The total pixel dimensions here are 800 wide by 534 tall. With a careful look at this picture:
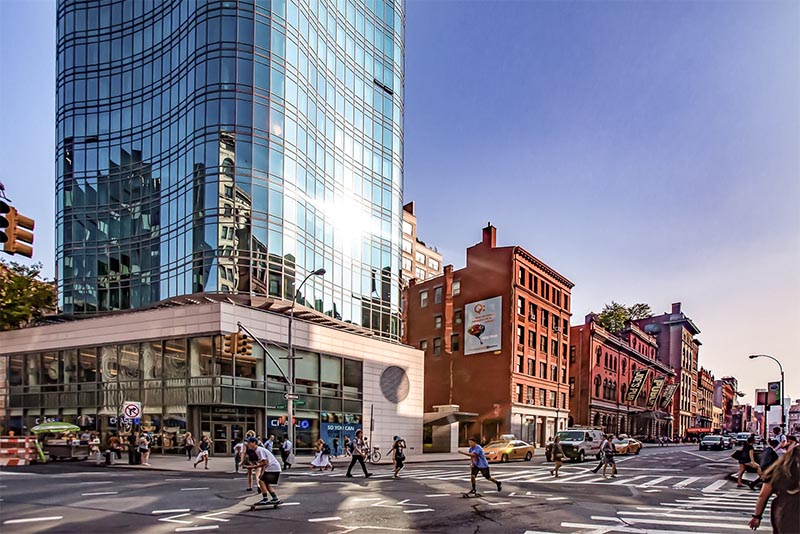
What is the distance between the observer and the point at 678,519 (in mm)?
14242

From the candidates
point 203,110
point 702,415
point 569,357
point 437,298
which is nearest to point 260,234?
point 203,110

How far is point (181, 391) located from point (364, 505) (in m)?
24.0

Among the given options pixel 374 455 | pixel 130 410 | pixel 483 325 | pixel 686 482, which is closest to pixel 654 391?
pixel 483 325

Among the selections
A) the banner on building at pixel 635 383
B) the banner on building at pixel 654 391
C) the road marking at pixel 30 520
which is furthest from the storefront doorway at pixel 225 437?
the banner on building at pixel 654 391

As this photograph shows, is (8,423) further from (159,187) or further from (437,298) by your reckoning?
(437,298)

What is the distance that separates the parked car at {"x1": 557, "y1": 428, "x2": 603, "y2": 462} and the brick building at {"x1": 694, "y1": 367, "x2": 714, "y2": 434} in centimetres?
10260

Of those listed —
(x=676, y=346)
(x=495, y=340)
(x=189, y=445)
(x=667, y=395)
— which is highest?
(x=495, y=340)

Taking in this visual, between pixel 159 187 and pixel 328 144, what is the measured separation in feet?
41.8

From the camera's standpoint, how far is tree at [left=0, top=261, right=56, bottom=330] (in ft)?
149

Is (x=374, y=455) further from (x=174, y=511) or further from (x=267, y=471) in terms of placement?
(x=174, y=511)

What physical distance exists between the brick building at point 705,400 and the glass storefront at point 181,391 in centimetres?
11293

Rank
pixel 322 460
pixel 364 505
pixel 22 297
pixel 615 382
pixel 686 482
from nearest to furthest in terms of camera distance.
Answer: pixel 364 505
pixel 686 482
pixel 322 460
pixel 22 297
pixel 615 382

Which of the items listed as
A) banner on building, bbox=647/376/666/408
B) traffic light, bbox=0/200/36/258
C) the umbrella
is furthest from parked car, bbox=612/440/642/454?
banner on building, bbox=647/376/666/408

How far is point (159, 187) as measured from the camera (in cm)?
4291
